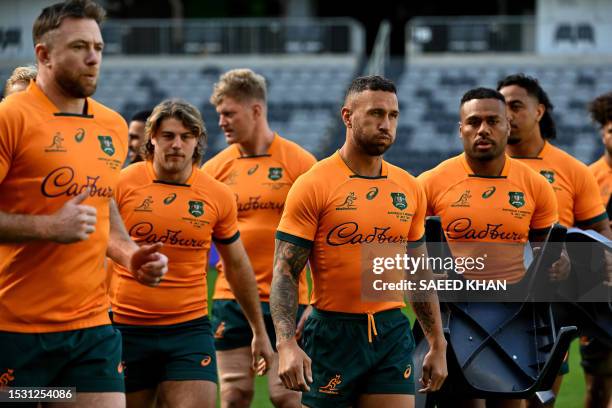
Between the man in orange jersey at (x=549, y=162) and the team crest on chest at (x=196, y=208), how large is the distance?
7.62 feet

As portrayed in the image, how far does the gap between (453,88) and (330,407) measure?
72.4ft

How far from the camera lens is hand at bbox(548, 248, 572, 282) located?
6824 millimetres

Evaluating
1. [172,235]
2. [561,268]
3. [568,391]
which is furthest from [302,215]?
[568,391]

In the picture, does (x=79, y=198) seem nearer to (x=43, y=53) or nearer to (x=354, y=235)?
(x=43, y=53)

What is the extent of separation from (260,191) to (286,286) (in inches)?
89.1

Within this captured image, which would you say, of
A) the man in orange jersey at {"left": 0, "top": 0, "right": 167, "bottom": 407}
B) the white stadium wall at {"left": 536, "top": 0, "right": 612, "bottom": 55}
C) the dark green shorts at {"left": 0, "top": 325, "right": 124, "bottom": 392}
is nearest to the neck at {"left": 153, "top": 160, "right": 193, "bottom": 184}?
the man in orange jersey at {"left": 0, "top": 0, "right": 167, "bottom": 407}

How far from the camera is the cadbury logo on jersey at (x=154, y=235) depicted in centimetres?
673

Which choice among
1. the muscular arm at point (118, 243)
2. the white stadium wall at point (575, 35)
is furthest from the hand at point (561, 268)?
the white stadium wall at point (575, 35)

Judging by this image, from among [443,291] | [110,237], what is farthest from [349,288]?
[110,237]

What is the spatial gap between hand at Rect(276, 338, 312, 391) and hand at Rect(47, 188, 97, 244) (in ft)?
4.45

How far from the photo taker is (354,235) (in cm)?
602

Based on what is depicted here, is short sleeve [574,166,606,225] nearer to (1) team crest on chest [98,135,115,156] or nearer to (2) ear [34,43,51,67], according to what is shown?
(1) team crest on chest [98,135,115,156]

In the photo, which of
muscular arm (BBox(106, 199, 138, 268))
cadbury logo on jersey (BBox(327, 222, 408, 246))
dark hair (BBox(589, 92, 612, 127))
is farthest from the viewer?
dark hair (BBox(589, 92, 612, 127))

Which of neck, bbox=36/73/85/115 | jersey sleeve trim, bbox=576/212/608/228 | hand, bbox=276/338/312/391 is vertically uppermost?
neck, bbox=36/73/85/115
